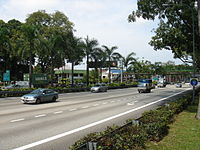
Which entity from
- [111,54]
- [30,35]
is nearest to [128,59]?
[111,54]

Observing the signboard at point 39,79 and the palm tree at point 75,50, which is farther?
the palm tree at point 75,50

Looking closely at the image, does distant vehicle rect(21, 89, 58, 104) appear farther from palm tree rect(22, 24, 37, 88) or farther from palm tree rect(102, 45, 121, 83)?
palm tree rect(102, 45, 121, 83)

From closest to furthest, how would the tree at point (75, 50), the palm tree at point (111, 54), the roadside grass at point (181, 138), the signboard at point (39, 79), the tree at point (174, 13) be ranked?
1. the roadside grass at point (181, 138)
2. the tree at point (174, 13)
3. the signboard at point (39, 79)
4. the tree at point (75, 50)
5. the palm tree at point (111, 54)

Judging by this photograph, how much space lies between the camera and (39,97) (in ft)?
64.4

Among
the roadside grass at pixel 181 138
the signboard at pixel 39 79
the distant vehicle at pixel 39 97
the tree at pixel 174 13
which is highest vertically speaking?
the tree at pixel 174 13

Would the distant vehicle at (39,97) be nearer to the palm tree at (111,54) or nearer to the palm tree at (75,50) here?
the palm tree at (75,50)

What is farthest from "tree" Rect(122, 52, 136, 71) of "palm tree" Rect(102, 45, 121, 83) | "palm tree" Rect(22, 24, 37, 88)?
"palm tree" Rect(22, 24, 37, 88)

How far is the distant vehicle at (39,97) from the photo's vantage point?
1923 cm

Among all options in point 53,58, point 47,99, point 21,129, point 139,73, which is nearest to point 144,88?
point 53,58

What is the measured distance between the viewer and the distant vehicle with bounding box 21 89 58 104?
63.1ft

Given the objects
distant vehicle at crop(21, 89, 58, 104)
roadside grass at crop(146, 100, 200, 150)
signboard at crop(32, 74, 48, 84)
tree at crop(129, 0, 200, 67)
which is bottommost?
roadside grass at crop(146, 100, 200, 150)

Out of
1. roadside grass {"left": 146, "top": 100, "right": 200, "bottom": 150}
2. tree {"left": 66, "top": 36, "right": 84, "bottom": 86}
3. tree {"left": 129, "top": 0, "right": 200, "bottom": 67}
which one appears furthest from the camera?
tree {"left": 66, "top": 36, "right": 84, "bottom": 86}

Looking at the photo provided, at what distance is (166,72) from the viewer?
10681cm

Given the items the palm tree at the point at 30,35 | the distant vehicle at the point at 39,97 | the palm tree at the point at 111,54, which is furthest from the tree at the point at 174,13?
the palm tree at the point at 111,54
